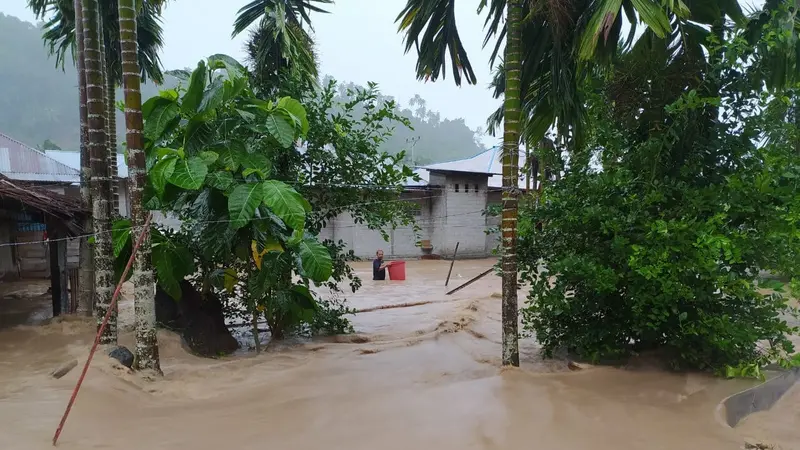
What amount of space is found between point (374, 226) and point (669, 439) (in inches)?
213

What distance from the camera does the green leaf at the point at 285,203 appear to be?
6.65 metres

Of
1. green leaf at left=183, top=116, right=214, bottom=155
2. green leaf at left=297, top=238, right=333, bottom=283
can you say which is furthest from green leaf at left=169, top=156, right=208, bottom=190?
green leaf at left=297, top=238, right=333, bottom=283

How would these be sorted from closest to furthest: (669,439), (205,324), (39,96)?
(669,439), (205,324), (39,96)

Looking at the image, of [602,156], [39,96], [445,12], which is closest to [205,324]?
[445,12]

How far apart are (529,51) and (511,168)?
5.46ft

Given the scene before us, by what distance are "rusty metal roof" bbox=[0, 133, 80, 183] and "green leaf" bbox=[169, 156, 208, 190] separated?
13.2 m

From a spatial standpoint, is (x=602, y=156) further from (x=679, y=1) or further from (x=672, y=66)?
(x=679, y=1)

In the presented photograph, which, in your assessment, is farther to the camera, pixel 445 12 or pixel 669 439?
pixel 445 12

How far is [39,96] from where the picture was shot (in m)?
62.2

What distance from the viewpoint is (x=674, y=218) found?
20.2 ft

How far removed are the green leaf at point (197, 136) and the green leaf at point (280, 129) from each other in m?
Answer: 0.78

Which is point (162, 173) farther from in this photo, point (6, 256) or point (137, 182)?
point (6, 256)

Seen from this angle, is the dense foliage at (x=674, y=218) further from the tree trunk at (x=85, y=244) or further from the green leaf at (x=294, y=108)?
the tree trunk at (x=85, y=244)

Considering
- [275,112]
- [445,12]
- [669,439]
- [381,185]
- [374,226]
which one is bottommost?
[669,439]
